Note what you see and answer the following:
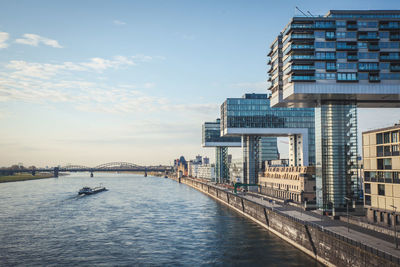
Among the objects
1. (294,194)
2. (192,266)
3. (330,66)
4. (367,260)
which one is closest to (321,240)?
(367,260)

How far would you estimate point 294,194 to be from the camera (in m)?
113

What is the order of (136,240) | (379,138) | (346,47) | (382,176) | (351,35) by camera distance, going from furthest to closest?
(351,35), (346,47), (136,240), (379,138), (382,176)

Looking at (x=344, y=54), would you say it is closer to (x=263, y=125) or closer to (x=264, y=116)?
(x=263, y=125)

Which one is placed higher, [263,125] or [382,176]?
[263,125]

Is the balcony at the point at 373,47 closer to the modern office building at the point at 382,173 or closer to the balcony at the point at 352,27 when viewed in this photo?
the balcony at the point at 352,27

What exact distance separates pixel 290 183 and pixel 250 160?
42.2 meters

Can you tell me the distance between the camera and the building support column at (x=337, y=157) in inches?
3334

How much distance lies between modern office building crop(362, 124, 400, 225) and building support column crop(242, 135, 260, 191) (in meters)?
90.6

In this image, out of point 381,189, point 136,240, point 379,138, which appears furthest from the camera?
point 136,240

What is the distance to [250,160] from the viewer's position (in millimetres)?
159375

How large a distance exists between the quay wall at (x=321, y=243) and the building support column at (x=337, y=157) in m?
15.3

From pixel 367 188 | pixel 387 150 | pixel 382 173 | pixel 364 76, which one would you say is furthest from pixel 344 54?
pixel 367 188

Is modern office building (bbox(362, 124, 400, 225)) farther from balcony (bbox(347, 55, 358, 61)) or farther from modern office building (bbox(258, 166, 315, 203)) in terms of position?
modern office building (bbox(258, 166, 315, 203))

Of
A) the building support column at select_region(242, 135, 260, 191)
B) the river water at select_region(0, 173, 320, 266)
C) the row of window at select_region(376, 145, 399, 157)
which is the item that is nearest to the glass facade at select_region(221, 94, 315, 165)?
the building support column at select_region(242, 135, 260, 191)
